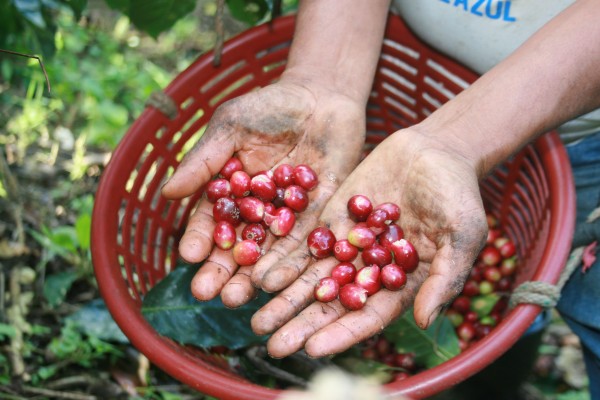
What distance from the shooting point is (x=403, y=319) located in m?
2.35

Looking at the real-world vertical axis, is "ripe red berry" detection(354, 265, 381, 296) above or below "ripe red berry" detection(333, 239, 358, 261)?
below

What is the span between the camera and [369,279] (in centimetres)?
194

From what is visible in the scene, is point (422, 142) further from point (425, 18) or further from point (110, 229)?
point (110, 229)

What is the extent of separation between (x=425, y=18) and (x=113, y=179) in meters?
1.35

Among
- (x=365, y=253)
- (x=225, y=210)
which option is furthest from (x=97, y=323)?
(x=365, y=253)

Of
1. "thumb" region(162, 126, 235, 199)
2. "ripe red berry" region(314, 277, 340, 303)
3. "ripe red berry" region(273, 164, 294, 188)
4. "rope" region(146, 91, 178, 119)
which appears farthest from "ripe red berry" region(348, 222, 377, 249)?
"rope" region(146, 91, 178, 119)

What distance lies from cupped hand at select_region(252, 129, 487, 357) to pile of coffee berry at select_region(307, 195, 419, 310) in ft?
0.11

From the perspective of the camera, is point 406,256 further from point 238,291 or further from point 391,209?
point 238,291

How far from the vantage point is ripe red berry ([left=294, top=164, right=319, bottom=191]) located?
7.21 ft

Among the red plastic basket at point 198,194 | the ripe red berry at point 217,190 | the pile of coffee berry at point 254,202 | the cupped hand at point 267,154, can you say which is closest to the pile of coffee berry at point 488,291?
the red plastic basket at point 198,194

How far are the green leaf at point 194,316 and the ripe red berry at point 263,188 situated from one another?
0.36 m

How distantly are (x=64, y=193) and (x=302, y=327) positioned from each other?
1.79m

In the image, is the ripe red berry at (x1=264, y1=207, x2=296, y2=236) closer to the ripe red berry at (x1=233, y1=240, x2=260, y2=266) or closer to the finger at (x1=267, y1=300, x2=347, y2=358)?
the ripe red berry at (x1=233, y1=240, x2=260, y2=266)

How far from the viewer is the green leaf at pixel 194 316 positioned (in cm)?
204
